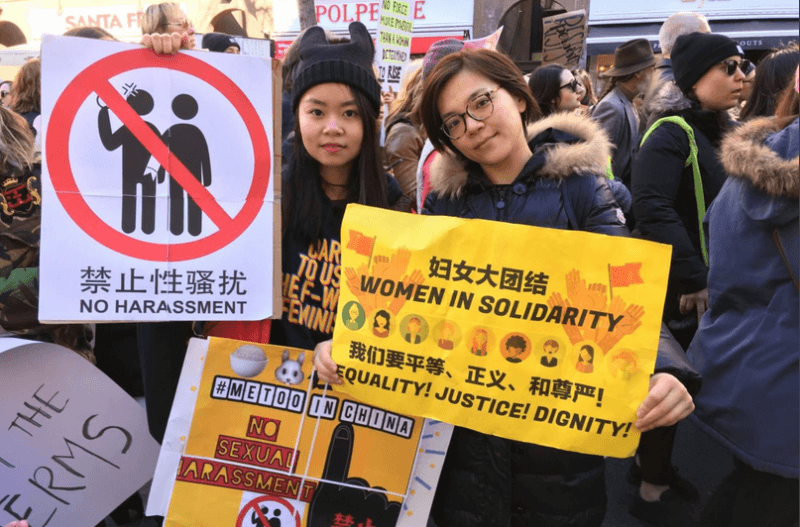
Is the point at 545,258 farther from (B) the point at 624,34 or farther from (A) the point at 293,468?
(B) the point at 624,34

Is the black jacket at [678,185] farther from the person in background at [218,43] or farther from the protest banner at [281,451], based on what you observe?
the person in background at [218,43]

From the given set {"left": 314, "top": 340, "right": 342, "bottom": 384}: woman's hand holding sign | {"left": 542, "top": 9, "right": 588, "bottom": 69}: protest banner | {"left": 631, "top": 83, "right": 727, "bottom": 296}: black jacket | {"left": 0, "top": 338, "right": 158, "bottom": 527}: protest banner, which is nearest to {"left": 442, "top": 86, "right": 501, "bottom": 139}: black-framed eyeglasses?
{"left": 314, "top": 340, "right": 342, "bottom": 384}: woman's hand holding sign

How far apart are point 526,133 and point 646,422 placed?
852mm

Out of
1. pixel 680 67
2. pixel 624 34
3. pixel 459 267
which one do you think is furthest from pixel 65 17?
pixel 459 267

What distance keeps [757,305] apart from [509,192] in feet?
3.08

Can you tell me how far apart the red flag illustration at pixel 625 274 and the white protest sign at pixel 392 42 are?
4177mm

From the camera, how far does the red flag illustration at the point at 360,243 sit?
170cm

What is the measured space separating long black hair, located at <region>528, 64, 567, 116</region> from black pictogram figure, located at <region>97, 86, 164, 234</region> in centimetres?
308

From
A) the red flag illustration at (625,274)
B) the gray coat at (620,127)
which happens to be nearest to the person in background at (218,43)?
the gray coat at (620,127)

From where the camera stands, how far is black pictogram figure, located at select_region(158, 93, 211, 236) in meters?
1.93

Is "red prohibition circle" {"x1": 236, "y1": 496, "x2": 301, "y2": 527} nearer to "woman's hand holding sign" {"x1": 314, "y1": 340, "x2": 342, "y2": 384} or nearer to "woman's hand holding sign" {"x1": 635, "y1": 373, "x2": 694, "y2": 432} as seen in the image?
"woman's hand holding sign" {"x1": 314, "y1": 340, "x2": 342, "y2": 384}

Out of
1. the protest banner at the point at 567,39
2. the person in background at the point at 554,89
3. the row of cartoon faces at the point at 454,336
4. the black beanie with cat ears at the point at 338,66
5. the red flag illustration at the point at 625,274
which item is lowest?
the row of cartoon faces at the point at 454,336

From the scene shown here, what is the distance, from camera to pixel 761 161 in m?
1.99

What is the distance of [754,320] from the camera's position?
2141 mm
